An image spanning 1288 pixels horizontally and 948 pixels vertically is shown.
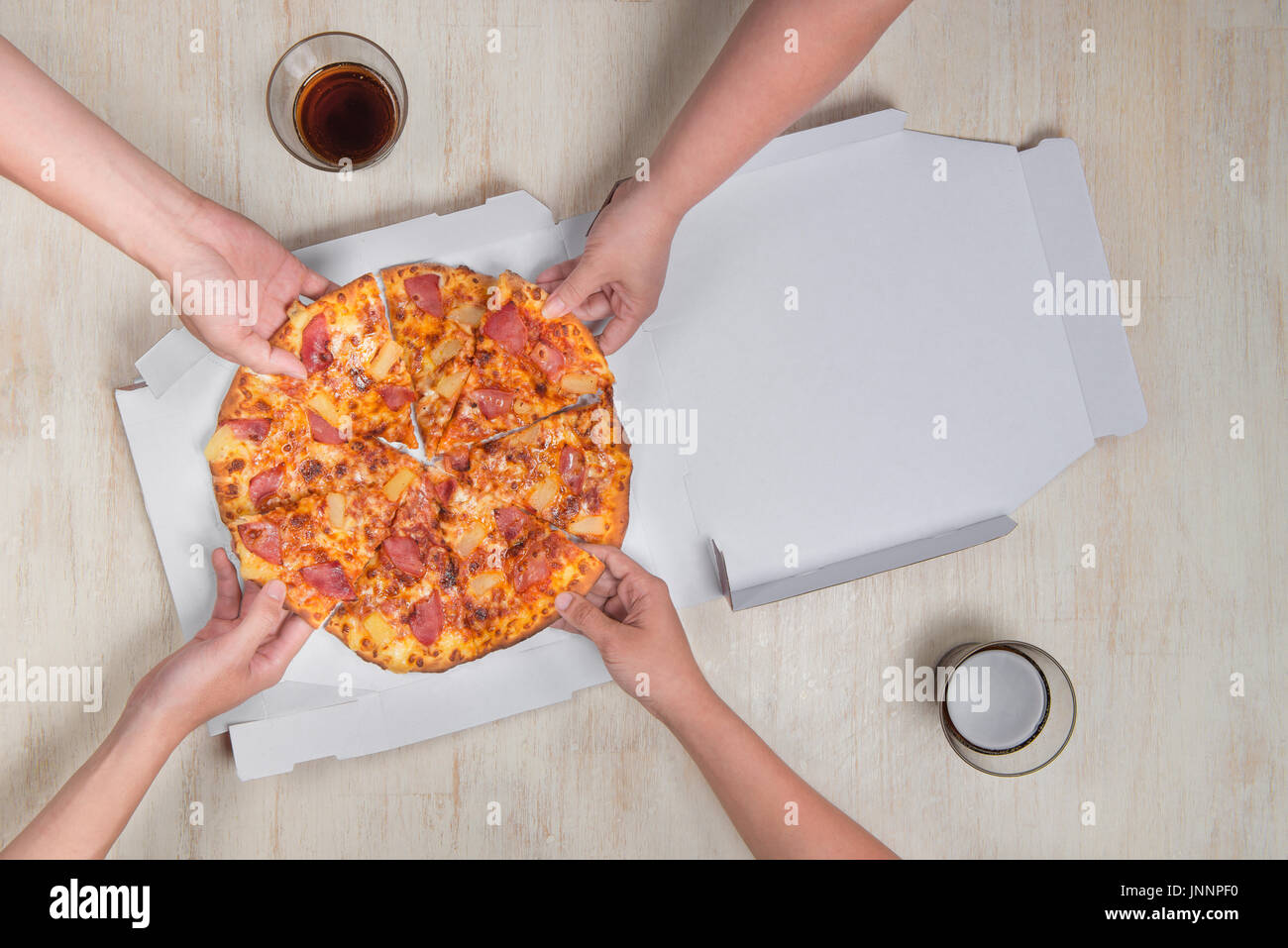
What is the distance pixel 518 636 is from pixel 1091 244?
50.5 inches

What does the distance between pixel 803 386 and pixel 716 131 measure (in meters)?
0.47

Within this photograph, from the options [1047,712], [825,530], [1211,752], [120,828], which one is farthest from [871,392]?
[120,828]

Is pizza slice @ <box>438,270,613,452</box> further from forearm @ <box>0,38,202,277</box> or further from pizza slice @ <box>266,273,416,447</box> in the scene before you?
forearm @ <box>0,38,202,277</box>

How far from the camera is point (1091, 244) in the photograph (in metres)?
1.52

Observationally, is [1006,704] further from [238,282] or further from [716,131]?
[238,282]

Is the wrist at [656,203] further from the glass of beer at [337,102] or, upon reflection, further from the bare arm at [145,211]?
the bare arm at [145,211]

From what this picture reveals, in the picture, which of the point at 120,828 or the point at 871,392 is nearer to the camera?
the point at 120,828

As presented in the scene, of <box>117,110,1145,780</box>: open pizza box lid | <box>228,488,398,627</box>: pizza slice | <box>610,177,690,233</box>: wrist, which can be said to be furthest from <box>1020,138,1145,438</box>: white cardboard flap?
<box>228,488,398,627</box>: pizza slice

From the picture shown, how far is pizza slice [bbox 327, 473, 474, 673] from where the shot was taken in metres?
1.33

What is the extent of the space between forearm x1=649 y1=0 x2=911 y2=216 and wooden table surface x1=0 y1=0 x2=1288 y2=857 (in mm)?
197

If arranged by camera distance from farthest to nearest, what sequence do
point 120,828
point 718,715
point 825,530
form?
point 825,530 < point 718,715 < point 120,828

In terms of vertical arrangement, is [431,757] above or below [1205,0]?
below
